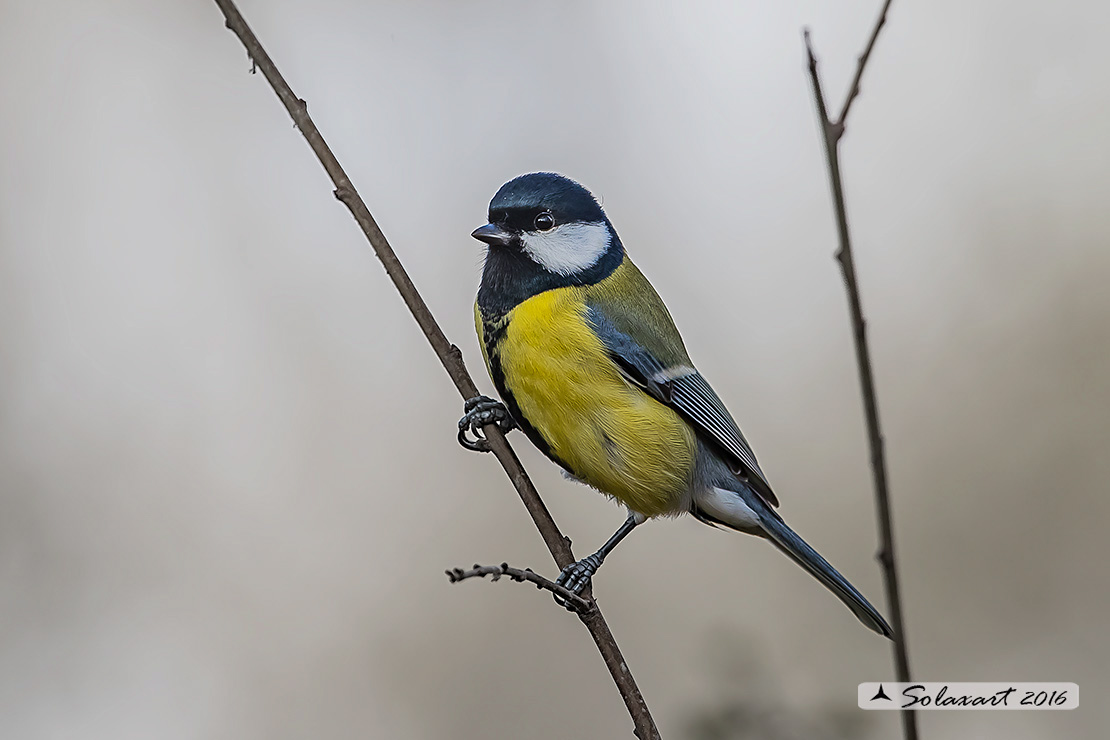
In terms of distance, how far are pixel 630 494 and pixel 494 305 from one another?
544 mm

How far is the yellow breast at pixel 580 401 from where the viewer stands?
2230 millimetres

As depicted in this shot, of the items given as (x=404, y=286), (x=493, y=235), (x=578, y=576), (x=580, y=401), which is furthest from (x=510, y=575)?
(x=493, y=235)

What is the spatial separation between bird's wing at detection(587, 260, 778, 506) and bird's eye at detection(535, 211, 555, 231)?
20 cm

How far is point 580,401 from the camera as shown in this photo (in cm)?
225

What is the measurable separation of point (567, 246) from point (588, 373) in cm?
30

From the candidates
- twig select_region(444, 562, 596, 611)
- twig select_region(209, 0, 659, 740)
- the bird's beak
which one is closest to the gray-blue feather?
the bird's beak

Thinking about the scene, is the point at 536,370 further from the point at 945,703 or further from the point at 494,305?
the point at 945,703

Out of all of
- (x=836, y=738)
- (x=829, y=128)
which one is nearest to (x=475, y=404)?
(x=836, y=738)

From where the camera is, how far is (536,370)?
2.21 metres

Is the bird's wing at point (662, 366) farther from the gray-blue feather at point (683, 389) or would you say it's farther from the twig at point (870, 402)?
the twig at point (870, 402)

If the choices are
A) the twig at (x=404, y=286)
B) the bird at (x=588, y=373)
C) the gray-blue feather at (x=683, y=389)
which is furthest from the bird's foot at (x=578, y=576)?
the gray-blue feather at (x=683, y=389)

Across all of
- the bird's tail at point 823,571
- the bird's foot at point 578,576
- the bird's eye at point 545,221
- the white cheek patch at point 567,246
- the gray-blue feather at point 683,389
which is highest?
the bird's eye at point 545,221

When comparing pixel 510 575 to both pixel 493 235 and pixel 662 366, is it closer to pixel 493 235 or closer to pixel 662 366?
pixel 493 235

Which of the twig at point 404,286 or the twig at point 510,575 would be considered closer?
the twig at point 510,575
